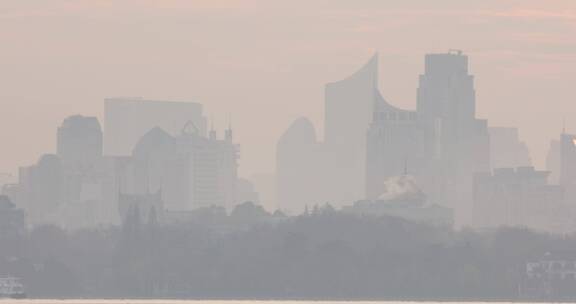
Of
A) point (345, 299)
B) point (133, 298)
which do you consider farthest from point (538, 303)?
point (133, 298)

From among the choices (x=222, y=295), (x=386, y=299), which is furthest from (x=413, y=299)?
(x=222, y=295)

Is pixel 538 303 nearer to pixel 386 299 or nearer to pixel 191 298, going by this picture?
pixel 386 299

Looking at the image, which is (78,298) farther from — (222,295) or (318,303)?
(318,303)

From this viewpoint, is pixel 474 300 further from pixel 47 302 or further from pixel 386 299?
pixel 47 302

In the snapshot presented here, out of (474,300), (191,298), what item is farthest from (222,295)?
(474,300)

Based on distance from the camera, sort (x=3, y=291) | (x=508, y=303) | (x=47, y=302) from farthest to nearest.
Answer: (x=508, y=303)
(x=3, y=291)
(x=47, y=302)

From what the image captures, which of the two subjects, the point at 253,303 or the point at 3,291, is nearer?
the point at 253,303

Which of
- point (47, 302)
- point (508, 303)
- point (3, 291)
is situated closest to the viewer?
point (47, 302)

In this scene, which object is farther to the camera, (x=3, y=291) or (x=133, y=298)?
(x=133, y=298)
